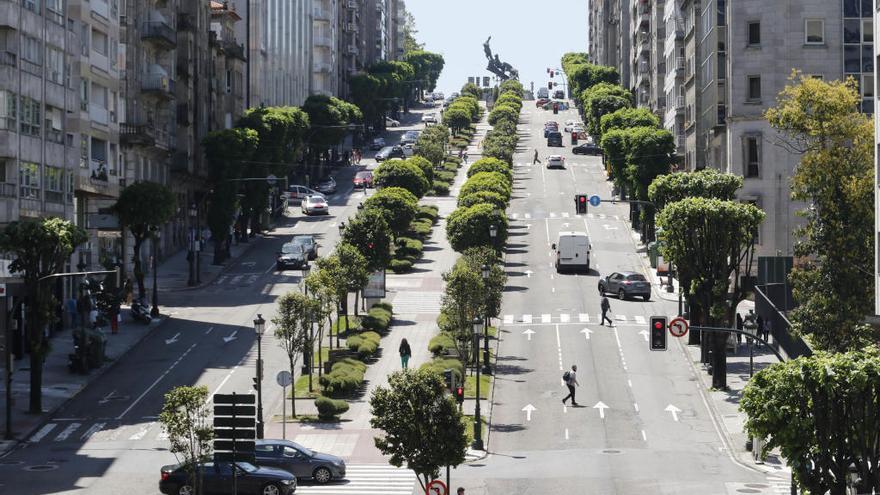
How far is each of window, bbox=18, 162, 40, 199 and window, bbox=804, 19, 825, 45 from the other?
159 ft

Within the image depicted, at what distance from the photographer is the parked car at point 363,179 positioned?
164 metres

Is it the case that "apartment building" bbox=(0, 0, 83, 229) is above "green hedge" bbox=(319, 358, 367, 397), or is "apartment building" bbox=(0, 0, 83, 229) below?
above

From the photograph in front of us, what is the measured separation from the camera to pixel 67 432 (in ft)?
201

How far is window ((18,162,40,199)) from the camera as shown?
75.9 m

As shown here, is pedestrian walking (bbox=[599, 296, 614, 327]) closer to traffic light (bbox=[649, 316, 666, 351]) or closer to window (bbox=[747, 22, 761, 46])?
window (bbox=[747, 22, 761, 46])

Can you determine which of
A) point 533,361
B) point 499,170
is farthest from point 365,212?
point 499,170

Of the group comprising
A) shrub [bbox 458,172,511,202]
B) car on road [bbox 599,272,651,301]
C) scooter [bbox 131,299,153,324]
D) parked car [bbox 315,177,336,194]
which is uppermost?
parked car [bbox 315,177,336,194]

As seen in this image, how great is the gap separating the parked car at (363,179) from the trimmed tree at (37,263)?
9862 cm

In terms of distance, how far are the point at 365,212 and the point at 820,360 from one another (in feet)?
208

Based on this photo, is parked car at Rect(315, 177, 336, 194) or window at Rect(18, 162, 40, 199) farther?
parked car at Rect(315, 177, 336, 194)

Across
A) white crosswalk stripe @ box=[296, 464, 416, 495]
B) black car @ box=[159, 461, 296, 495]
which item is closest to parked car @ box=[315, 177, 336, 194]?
white crosswalk stripe @ box=[296, 464, 416, 495]

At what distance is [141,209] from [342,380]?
990 inches

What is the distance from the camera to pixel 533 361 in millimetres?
78312

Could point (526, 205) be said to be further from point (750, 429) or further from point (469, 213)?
point (750, 429)
